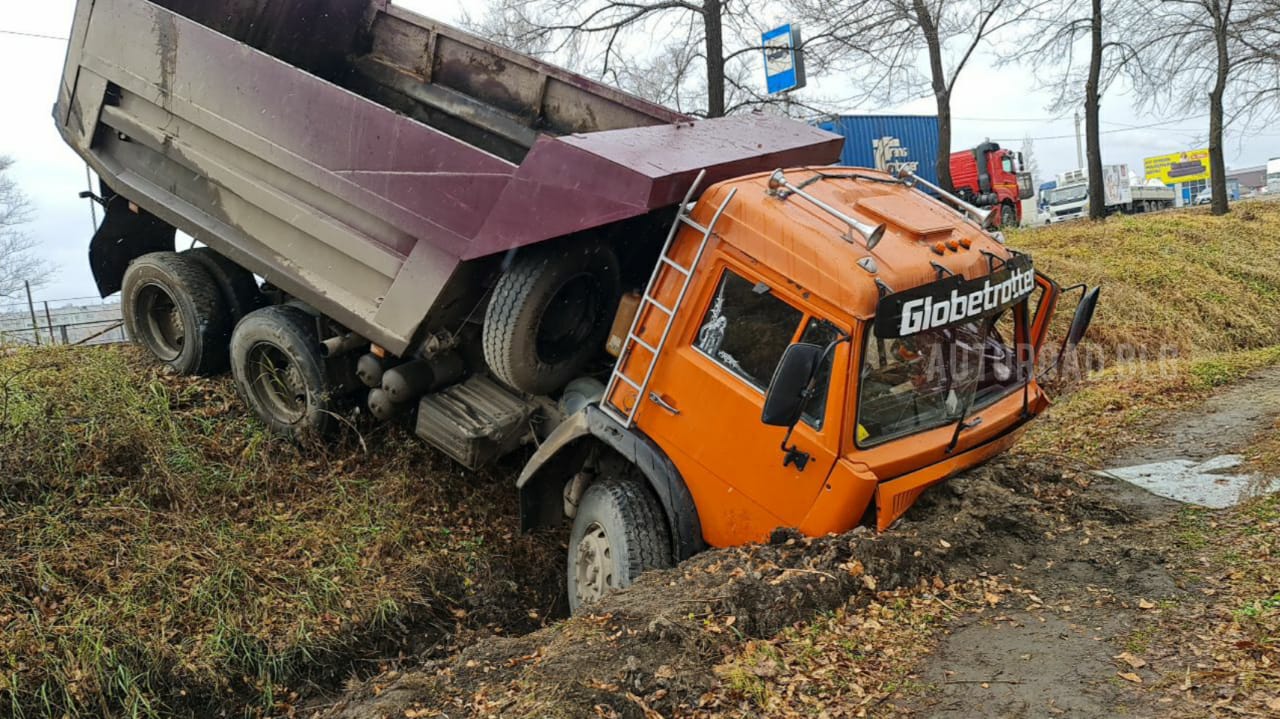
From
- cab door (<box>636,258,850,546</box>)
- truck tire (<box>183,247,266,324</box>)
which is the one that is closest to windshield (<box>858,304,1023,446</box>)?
cab door (<box>636,258,850,546</box>)

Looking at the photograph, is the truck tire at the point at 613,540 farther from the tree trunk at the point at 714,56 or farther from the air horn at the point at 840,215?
the tree trunk at the point at 714,56

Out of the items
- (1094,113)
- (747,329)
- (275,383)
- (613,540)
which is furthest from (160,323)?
(1094,113)

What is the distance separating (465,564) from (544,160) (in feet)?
8.19

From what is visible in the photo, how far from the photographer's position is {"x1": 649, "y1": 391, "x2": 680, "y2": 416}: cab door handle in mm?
4770

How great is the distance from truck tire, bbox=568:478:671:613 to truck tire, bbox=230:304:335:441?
6.67ft

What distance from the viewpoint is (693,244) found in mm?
4789

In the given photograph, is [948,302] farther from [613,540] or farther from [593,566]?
[593,566]

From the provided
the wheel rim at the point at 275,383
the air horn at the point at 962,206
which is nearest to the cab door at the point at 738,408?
the air horn at the point at 962,206

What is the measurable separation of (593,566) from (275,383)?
9.24 ft

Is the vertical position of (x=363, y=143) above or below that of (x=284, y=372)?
above

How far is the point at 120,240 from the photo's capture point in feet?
24.2

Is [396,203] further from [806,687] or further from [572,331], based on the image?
[806,687]

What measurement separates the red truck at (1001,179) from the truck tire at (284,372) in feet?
62.0

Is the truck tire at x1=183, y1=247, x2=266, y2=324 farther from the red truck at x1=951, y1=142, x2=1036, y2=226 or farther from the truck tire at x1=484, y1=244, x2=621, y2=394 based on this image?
the red truck at x1=951, y1=142, x2=1036, y2=226
